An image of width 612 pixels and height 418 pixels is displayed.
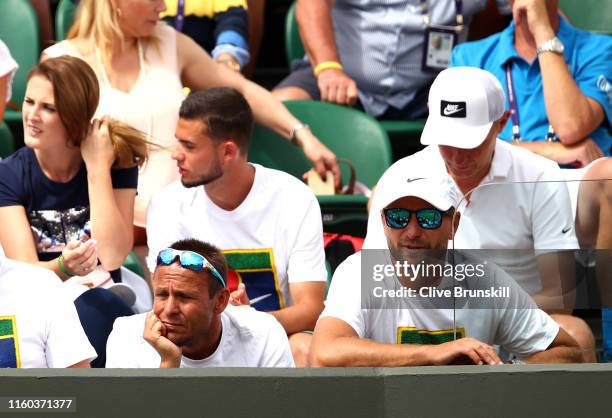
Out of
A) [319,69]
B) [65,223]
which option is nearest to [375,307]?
[65,223]

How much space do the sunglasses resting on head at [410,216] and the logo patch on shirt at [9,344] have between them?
3.33ft

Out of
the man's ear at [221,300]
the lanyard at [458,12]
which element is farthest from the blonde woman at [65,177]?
the lanyard at [458,12]

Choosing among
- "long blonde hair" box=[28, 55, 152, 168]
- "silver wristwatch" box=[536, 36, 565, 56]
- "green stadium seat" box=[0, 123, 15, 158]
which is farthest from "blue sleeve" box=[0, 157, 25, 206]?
"silver wristwatch" box=[536, 36, 565, 56]

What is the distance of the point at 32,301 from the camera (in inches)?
141

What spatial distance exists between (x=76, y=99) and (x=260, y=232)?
731 mm

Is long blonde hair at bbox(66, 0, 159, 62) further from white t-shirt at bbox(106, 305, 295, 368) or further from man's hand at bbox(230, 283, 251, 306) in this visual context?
white t-shirt at bbox(106, 305, 295, 368)

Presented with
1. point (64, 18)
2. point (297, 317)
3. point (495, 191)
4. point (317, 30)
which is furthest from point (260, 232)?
point (64, 18)

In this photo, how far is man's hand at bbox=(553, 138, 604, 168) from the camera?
16.0 feet

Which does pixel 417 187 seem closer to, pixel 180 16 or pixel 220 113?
pixel 220 113

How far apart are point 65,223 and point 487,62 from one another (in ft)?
5.85

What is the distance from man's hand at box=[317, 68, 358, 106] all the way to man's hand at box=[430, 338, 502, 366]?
238 cm

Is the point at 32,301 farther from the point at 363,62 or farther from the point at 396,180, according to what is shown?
the point at 363,62

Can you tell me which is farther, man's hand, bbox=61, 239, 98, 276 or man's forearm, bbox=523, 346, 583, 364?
man's hand, bbox=61, 239, 98, 276

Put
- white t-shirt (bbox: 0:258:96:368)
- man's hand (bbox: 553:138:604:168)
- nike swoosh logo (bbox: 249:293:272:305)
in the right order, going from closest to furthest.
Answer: white t-shirt (bbox: 0:258:96:368), nike swoosh logo (bbox: 249:293:272:305), man's hand (bbox: 553:138:604:168)
